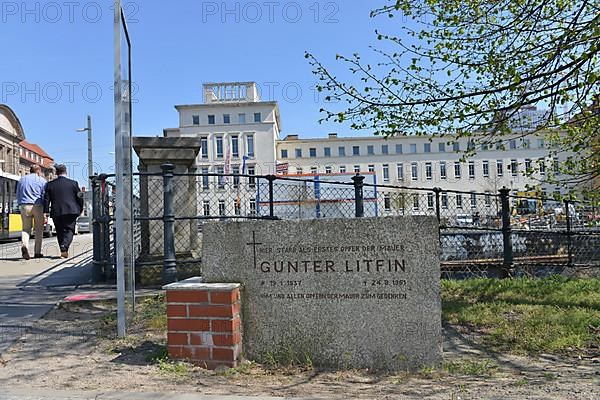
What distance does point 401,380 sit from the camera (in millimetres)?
4031

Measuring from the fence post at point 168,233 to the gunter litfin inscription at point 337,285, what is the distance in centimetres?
229

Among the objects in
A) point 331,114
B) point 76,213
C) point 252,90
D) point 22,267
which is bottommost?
point 22,267

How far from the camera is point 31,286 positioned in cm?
736

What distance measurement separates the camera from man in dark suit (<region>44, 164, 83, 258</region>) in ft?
30.8

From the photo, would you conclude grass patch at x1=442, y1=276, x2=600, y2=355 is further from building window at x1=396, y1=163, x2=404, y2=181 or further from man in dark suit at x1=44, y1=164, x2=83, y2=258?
building window at x1=396, y1=163, x2=404, y2=181

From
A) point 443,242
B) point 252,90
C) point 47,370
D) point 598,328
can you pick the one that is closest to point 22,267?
point 47,370

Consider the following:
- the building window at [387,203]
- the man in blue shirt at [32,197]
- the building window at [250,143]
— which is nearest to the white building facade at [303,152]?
the building window at [250,143]

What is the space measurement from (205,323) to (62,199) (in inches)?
249

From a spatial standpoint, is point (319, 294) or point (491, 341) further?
point (491, 341)

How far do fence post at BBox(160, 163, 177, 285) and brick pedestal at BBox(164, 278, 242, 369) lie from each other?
231 centimetres

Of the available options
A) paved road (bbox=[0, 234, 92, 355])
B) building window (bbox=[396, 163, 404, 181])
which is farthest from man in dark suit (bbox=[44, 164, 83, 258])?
building window (bbox=[396, 163, 404, 181])

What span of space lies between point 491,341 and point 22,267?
7.75 m

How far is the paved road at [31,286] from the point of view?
541cm

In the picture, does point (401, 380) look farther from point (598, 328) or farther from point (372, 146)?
point (372, 146)
